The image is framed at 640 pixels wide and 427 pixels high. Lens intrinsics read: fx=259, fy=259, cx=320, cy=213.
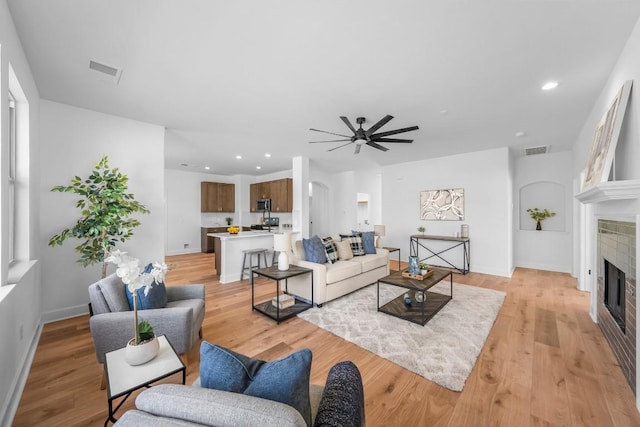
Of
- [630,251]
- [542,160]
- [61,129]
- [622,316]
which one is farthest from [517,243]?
[61,129]

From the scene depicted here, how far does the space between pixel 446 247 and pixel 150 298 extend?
579 centimetres

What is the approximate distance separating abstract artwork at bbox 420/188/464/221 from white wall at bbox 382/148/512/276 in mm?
99

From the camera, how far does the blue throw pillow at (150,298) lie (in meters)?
2.20

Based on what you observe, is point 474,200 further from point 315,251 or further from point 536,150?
point 315,251

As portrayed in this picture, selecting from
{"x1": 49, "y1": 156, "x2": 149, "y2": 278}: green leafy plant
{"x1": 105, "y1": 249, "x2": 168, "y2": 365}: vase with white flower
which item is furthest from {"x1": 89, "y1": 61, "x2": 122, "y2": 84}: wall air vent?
{"x1": 105, "y1": 249, "x2": 168, "y2": 365}: vase with white flower

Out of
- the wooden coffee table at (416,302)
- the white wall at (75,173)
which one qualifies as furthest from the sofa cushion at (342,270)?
the white wall at (75,173)

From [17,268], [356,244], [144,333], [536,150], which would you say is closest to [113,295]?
[144,333]

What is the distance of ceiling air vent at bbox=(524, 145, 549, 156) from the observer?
5085 mm

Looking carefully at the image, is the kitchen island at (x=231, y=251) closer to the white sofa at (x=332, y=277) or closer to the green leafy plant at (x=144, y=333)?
the white sofa at (x=332, y=277)

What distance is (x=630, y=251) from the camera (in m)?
2.03

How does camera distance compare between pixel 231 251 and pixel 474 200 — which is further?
pixel 474 200

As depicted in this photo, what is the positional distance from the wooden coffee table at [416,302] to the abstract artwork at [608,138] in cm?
185

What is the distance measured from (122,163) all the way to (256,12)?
3.05 m

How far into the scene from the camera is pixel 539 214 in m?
5.79
